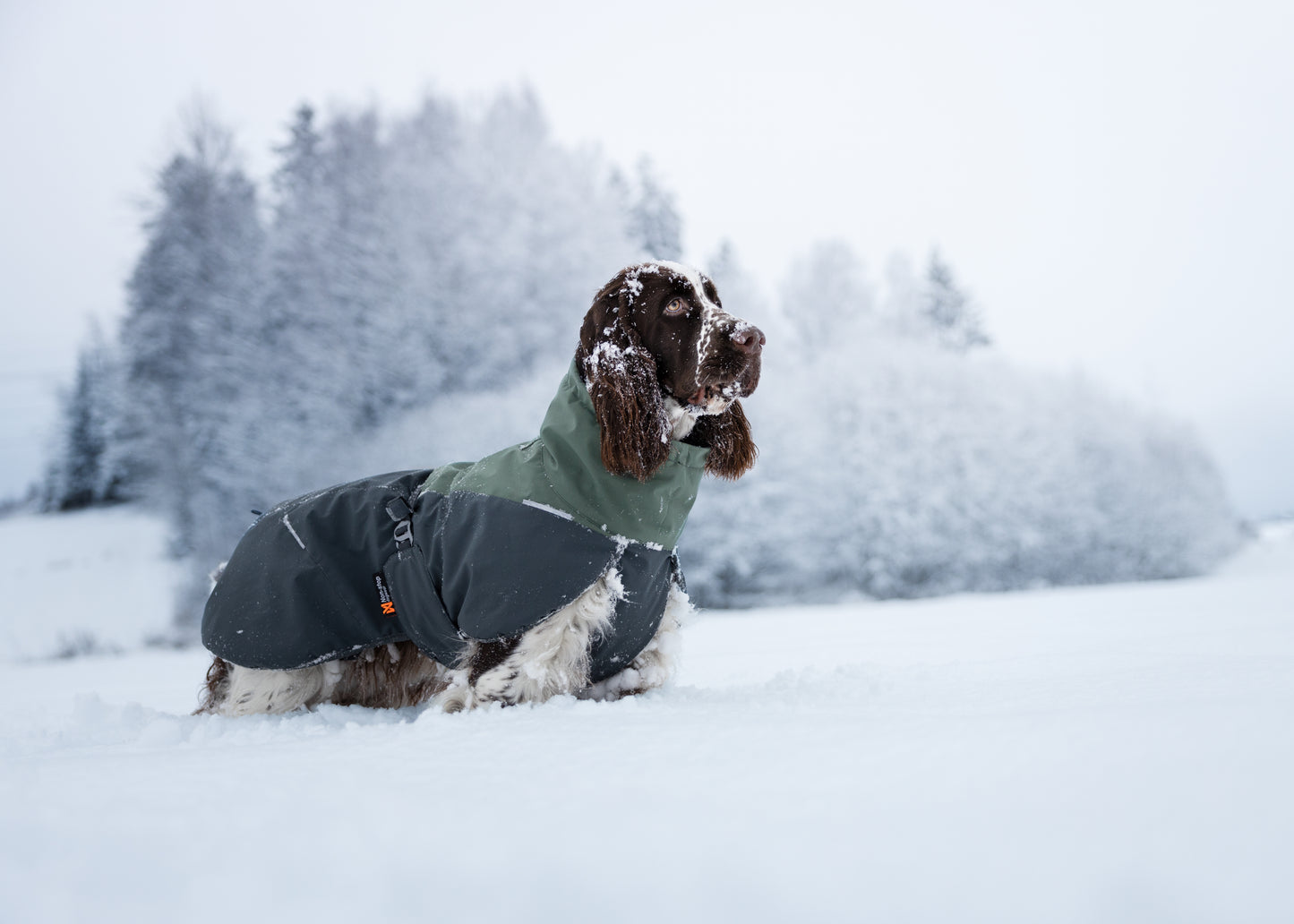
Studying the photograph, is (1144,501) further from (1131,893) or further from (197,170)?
(197,170)

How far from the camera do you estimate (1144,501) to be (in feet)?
40.9

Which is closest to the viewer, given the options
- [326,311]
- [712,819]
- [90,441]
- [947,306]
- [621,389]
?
[712,819]

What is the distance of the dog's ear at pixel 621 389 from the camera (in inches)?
90.4

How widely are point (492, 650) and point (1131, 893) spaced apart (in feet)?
5.89

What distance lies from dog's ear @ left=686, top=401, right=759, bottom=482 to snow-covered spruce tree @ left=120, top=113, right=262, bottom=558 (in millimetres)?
9854

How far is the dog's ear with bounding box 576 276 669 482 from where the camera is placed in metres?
2.30

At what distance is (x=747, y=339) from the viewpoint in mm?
2367

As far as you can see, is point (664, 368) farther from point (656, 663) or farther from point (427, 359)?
point (427, 359)

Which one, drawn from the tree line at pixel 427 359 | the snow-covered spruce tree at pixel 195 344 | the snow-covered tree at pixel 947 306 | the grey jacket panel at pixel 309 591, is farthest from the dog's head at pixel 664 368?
the snow-covered tree at pixel 947 306

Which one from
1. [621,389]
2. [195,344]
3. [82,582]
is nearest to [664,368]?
[621,389]

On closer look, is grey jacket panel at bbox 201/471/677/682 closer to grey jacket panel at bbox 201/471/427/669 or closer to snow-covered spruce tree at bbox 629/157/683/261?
grey jacket panel at bbox 201/471/427/669

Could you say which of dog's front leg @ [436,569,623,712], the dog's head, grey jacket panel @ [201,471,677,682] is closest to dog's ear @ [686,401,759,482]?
the dog's head

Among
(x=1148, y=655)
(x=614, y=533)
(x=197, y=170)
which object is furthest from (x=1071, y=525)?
(x=197, y=170)

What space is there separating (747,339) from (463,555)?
107cm
